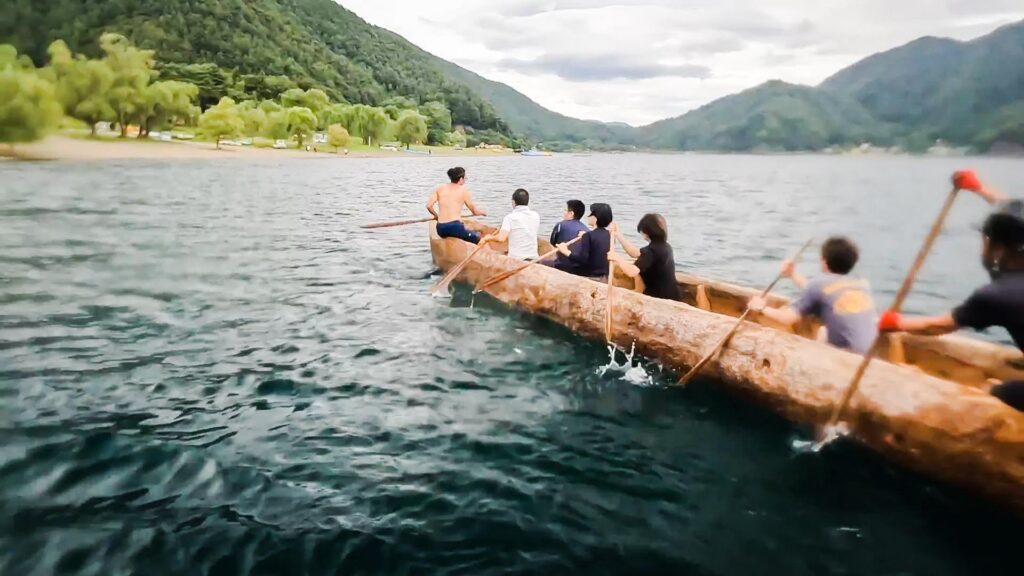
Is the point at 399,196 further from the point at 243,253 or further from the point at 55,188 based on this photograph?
the point at 243,253

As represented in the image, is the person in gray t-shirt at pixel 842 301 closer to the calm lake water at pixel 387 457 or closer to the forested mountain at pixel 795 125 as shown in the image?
the calm lake water at pixel 387 457

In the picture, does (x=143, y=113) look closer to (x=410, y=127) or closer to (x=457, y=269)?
(x=410, y=127)

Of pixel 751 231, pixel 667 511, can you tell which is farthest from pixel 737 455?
pixel 751 231

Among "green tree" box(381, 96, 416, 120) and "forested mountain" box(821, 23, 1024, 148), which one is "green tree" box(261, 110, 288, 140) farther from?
"forested mountain" box(821, 23, 1024, 148)

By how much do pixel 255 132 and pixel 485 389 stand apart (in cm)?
7495

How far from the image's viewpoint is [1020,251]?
3.58m

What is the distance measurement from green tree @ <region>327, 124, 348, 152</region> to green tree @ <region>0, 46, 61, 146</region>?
3886 centimetres

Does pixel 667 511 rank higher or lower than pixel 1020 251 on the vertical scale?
lower

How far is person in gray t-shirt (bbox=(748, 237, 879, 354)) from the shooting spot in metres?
5.38

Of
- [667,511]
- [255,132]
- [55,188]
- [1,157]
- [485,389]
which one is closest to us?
[667,511]

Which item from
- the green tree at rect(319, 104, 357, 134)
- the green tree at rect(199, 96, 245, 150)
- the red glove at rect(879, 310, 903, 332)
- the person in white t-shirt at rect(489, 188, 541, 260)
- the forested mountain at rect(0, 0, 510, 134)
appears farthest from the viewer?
the green tree at rect(319, 104, 357, 134)

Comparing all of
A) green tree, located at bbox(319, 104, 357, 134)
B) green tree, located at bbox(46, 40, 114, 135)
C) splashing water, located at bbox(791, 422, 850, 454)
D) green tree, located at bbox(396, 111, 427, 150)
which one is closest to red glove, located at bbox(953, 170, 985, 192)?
splashing water, located at bbox(791, 422, 850, 454)

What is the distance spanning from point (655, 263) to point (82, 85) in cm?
5689

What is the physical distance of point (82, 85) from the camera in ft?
162
